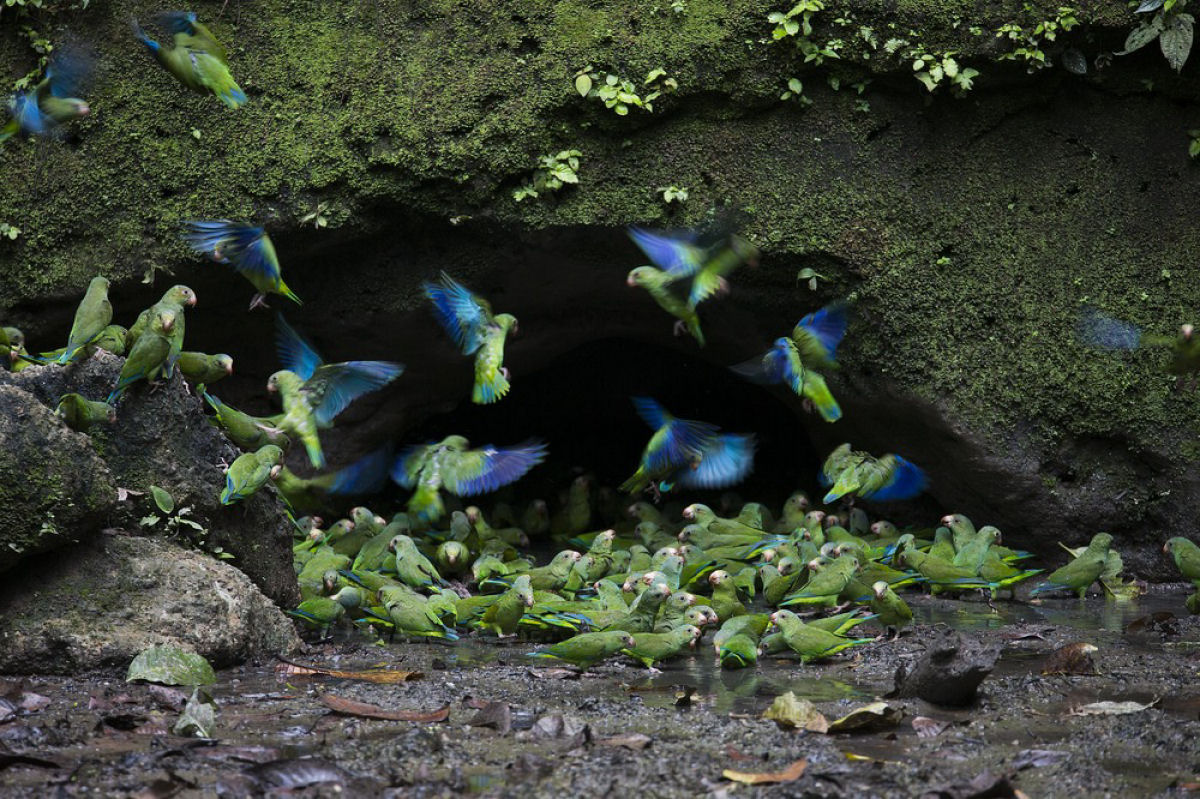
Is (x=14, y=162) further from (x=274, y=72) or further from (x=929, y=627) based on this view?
(x=929, y=627)

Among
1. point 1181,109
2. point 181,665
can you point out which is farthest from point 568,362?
point 181,665

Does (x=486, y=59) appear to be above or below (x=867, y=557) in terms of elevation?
above

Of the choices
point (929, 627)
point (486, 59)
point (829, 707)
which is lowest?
A: point (929, 627)

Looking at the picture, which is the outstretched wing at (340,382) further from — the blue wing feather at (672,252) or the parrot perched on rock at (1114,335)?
the parrot perched on rock at (1114,335)

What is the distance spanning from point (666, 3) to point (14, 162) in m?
3.85

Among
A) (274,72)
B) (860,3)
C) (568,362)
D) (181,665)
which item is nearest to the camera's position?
(181,665)

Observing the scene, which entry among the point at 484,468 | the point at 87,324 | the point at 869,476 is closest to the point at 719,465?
the point at 869,476

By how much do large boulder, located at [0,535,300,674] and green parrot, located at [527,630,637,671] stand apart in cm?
113

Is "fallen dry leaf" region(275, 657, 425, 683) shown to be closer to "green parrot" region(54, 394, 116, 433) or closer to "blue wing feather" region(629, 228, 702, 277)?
"green parrot" region(54, 394, 116, 433)

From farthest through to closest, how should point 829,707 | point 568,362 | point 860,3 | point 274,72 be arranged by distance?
1. point 568,362
2. point 274,72
3. point 860,3
4. point 829,707

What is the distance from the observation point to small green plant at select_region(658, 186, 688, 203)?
263 inches

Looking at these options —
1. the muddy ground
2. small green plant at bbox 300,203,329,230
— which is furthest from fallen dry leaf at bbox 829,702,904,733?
small green plant at bbox 300,203,329,230

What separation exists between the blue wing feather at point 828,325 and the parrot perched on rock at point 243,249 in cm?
275

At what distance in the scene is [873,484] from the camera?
23.0ft
